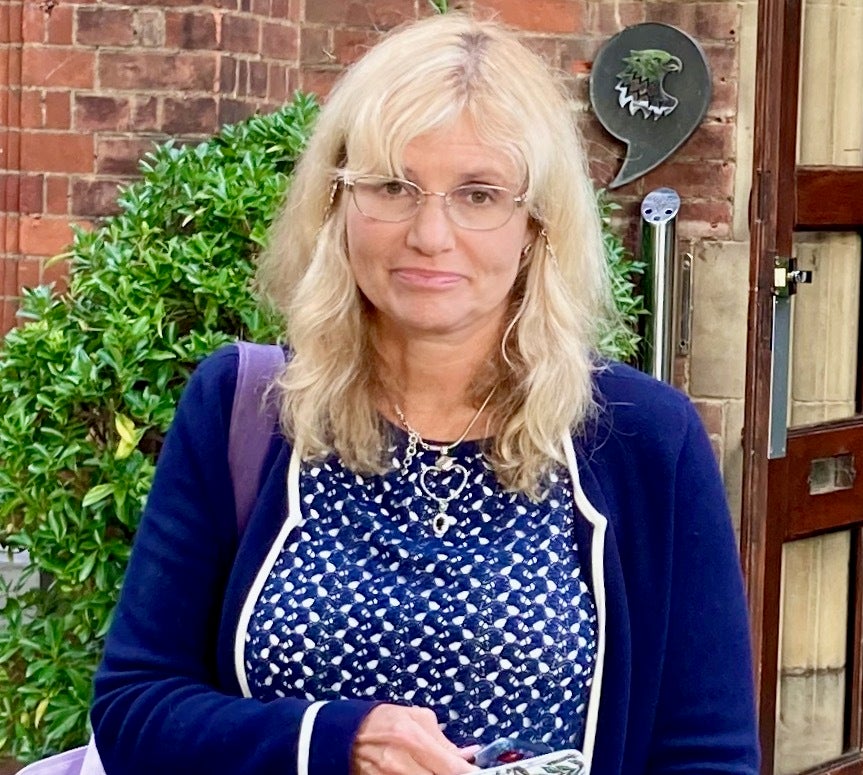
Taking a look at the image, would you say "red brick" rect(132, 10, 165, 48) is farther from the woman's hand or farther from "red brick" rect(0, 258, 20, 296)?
the woman's hand

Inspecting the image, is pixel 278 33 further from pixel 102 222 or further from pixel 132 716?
pixel 132 716

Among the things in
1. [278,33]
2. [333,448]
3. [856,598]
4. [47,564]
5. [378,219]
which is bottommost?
[856,598]

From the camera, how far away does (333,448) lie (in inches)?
78.9

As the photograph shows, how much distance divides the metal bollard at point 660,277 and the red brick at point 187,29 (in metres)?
1.23

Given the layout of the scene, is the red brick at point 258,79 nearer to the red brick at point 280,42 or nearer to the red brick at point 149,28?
the red brick at point 280,42

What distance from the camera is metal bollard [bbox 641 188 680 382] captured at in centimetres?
417

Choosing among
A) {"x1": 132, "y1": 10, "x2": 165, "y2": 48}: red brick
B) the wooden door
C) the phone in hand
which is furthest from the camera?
the wooden door

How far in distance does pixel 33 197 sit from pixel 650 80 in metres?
1.62

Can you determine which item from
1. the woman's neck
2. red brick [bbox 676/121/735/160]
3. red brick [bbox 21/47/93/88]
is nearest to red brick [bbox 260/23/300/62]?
red brick [bbox 21/47/93/88]

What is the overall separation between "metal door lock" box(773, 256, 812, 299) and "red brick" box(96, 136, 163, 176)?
64.5 inches

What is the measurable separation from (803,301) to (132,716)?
2935 millimetres

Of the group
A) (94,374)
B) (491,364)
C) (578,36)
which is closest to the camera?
(491,364)

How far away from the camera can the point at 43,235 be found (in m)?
3.86

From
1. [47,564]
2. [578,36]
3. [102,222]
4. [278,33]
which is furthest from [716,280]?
[47,564]
